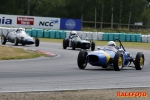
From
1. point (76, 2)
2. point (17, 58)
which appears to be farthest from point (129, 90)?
point (76, 2)

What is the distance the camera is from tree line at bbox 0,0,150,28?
7673cm

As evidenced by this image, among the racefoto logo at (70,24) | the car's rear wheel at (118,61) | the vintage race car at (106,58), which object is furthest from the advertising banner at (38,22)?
the car's rear wheel at (118,61)

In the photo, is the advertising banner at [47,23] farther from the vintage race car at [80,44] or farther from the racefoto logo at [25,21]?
the vintage race car at [80,44]

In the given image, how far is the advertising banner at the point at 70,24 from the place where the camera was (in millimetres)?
55778

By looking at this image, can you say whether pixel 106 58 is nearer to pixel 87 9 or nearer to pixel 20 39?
pixel 20 39

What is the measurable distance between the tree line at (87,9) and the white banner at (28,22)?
1997 centimetres

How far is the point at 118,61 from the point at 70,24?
3755 centimetres

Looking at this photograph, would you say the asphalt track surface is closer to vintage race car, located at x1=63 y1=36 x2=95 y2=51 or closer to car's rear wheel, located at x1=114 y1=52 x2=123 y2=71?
car's rear wheel, located at x1=114 y1=52 x2=123 y2=71

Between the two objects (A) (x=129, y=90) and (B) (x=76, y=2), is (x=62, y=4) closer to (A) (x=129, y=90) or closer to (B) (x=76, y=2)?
(B) (x=76, y=2)

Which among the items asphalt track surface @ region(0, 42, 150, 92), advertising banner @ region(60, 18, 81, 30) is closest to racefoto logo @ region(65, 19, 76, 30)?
advertising banner @ region(60, 18, 81, 30)

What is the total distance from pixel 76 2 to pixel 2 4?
11015 mm

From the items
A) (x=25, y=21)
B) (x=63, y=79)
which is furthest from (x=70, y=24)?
(x=63, y=79)

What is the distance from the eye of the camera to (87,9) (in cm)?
7775

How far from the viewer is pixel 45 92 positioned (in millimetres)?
12203
